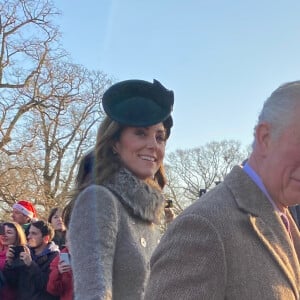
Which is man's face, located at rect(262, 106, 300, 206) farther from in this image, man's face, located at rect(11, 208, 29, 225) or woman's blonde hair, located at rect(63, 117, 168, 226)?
man's face, located at rect(11, 208, 29, 225)

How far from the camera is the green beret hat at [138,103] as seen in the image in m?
2.52

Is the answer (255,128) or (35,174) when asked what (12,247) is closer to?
(255,128)

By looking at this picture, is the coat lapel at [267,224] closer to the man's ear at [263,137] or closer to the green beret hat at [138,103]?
the man's ear at [263,137]

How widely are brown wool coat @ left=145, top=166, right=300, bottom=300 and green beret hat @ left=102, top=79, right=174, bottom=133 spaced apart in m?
0.86

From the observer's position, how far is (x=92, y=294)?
2094 millimetres

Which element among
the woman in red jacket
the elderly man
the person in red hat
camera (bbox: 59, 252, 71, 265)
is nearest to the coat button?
the elderly man

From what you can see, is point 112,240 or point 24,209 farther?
point 24,209

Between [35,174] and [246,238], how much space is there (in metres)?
16.5

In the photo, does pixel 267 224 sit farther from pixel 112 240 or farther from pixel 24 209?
pixel 24 209

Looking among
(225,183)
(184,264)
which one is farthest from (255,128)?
(184,264)

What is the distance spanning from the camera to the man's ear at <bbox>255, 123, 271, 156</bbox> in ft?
5.67

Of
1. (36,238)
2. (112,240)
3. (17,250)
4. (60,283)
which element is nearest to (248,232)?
(112,240)

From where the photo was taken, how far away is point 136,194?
8.15 ft

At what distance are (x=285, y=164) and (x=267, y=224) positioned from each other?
20 cm
